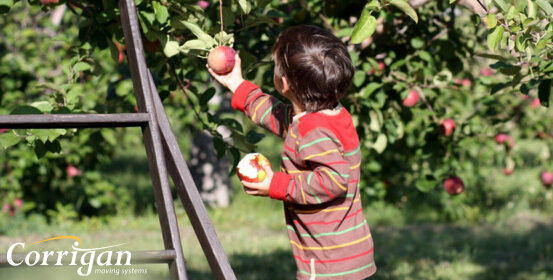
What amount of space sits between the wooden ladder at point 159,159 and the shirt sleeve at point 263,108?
13.3 inches

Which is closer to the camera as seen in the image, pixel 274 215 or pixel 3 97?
pixel 3 97

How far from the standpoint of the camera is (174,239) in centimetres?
161

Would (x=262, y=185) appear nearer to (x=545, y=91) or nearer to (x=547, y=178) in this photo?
(x=545, y=91)

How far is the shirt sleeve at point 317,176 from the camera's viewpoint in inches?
68.6

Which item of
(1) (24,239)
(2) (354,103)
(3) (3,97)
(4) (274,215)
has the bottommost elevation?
(4) (274,215)

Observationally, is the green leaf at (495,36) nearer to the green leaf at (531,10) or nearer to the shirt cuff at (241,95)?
the green leaf at (531,10)

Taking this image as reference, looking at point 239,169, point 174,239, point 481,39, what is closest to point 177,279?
point 174,239

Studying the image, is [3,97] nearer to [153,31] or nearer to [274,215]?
[274,215]

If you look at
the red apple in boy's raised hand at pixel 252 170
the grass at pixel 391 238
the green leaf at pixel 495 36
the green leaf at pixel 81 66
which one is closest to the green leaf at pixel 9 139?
the green leaf at pixel 81 66

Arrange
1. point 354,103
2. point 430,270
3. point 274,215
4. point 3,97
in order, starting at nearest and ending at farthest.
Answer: point 354,103 → point 430,270 → point 3,97 → point 274,215

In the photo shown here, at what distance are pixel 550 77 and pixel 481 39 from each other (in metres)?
1.05

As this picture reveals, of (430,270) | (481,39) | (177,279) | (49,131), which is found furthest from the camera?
(430,270)

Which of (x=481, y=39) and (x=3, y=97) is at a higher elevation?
(x=481, y=39)

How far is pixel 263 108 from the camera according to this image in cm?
208
